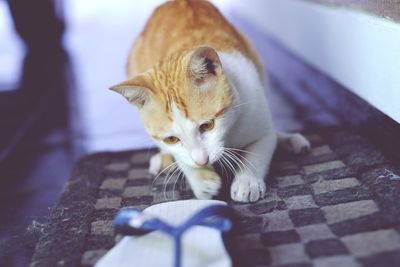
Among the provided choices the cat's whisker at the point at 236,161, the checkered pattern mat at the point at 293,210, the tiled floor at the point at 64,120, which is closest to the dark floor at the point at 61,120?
the tiled floor at the point at 64,120

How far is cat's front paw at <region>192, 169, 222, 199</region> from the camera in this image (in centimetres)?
113

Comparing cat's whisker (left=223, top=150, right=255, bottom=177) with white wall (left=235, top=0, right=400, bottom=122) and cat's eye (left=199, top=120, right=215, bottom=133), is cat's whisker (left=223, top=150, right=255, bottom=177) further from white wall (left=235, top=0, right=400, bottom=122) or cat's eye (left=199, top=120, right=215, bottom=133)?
white wall (left=235, top=0, right=400, bottom=122)

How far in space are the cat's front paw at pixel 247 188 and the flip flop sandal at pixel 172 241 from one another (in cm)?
13

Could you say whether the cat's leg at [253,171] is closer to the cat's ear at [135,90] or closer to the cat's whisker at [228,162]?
the cat's whisker at [228,162]

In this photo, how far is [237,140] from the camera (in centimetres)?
121

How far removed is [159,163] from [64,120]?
2.61ft

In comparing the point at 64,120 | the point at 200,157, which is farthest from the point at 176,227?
the point at 64,120

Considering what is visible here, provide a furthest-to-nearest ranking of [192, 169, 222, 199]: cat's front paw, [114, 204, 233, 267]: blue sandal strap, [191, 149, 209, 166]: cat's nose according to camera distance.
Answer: [192, 169, 222, 199]: cat's front paw → [191, 149, 209, 166]: cat's nose → [114, 204, 233, 267]: blue sandal strap

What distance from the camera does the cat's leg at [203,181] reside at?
44.7 inches

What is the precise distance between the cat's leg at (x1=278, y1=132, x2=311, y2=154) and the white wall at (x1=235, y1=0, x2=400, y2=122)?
0.69 feet

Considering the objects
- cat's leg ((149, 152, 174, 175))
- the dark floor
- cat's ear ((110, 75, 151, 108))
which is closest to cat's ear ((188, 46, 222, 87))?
cat's ear ((110, 75, 151, 108))

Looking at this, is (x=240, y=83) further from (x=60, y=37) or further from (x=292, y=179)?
(x=60, y=37)

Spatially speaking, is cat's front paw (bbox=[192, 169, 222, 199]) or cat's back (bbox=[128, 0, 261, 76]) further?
cat's back (bbox=[128, 0, 261, 76])

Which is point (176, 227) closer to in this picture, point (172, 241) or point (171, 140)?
point (172, 241)
